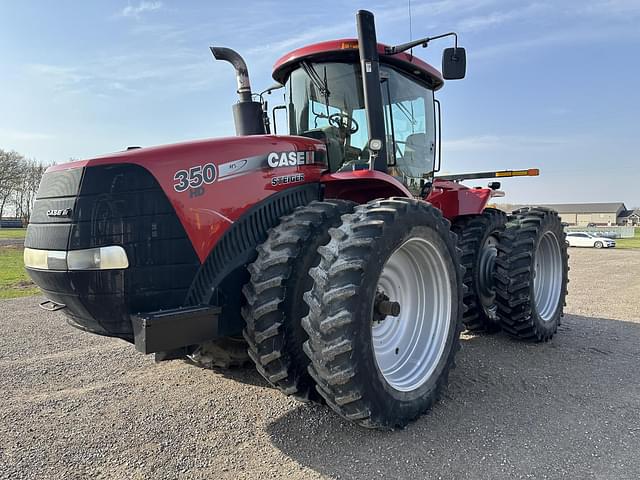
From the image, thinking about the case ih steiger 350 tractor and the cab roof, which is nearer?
the case ih steiger 350 tractor

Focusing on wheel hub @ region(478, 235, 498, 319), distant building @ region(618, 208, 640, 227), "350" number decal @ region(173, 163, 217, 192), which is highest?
"350" number decal @ region(173, 163, 217, 192)

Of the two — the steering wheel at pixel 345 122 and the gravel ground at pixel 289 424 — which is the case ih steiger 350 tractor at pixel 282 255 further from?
the gravel ground at pixel 289 424

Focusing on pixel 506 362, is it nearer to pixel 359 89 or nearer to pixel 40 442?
pixel 359 89

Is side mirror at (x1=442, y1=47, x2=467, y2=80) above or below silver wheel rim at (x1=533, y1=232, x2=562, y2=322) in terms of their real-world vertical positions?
above

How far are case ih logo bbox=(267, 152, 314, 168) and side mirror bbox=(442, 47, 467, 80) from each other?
1348mm

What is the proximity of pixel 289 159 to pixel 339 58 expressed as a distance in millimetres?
1268

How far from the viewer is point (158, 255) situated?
282cm

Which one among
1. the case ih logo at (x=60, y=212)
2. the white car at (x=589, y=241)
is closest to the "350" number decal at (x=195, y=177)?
the case ih logo at (x=60, y=212)

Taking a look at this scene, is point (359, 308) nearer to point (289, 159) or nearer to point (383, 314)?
point (383, 314)

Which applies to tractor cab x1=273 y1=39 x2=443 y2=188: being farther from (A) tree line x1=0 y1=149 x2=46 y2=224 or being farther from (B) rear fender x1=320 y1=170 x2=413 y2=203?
(A) tree line x1=0 y1=149 x2=46 y2=224

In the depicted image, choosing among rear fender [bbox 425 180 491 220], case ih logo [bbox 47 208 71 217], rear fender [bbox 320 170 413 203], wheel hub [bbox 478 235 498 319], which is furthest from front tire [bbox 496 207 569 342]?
case ih logo [bbox 47 208 71 217]

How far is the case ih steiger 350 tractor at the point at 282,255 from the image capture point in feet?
9.05

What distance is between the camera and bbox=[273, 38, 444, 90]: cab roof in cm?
406

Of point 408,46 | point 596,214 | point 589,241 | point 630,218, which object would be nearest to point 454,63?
point 408,46
